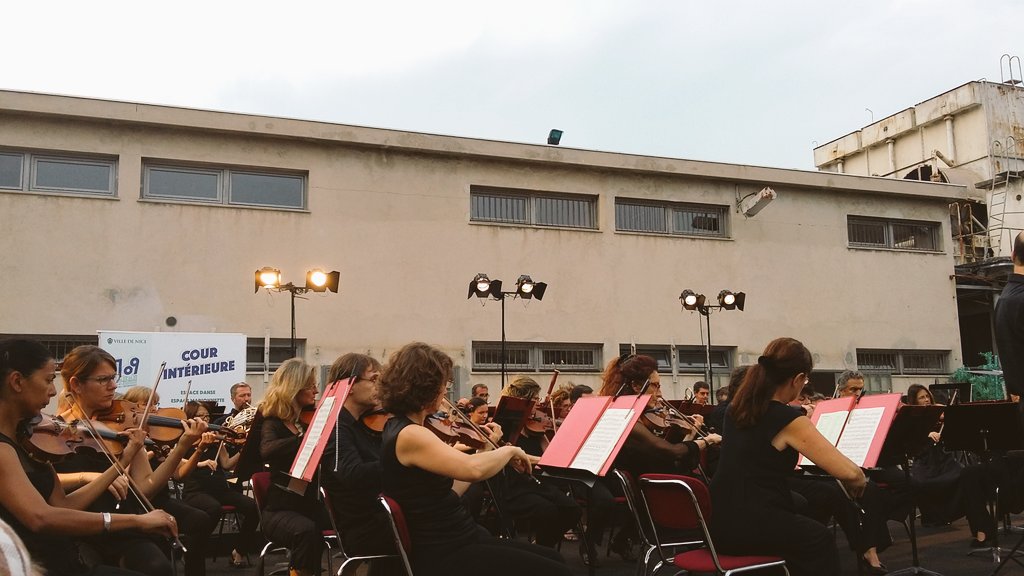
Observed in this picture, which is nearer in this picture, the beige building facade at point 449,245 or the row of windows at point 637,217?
the beige building facade at point 449,245

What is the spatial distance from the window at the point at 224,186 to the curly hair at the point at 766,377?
12146mm

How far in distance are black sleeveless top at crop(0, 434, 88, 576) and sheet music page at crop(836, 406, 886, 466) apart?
393 cm

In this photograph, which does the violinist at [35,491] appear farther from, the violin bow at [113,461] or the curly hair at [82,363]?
the curly hair at [82,363]

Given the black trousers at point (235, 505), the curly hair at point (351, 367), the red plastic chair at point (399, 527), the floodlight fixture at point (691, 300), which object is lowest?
the black trousers at point (235, 505)

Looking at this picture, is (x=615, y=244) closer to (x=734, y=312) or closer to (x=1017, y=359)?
(x=734, y=312)

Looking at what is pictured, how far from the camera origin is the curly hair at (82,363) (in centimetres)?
431

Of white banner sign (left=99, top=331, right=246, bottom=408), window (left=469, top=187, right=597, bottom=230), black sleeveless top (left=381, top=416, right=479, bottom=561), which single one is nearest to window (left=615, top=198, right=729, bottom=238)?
window (left=469, top=187, right=597, bottom=230)

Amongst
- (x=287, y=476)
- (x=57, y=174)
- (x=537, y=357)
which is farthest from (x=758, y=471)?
(x=57, y=174)

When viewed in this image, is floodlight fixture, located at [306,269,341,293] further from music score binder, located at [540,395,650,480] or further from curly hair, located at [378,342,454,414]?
curly hair, located at [378,342,454,414]

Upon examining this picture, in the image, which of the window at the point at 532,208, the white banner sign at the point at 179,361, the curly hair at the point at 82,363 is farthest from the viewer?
the window at the point at 532,208

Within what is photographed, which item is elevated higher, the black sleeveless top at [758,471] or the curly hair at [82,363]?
the curly hair at [82,363]

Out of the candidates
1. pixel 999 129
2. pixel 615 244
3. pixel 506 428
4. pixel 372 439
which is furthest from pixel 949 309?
pixel 372 439

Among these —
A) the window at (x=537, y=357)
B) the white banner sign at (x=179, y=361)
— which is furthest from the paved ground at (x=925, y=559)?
the window at (x=537, y=357)

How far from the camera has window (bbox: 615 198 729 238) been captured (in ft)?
56.2
